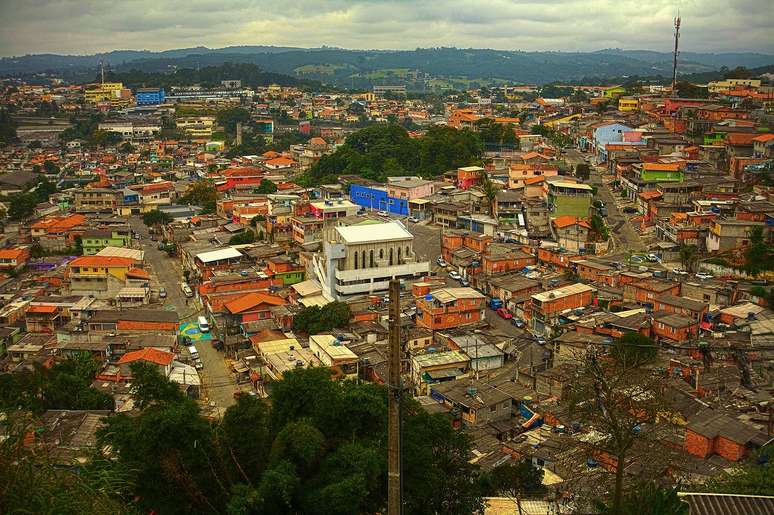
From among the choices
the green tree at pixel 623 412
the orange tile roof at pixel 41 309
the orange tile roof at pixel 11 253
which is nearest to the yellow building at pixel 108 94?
the orange tile roof at pixel 11 253

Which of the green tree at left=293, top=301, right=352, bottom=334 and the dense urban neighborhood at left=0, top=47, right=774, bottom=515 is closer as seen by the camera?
the dense urban neighborhood at left=0, top=47, right=774, bottom=515

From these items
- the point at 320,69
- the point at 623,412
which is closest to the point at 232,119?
the point at 623,412

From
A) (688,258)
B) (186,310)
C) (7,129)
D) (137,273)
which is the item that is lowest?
(186,310)

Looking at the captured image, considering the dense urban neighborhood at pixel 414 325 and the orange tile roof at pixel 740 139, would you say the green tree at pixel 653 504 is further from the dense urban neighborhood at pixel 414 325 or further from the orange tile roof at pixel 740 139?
the orange tile roof at pixel 740 139

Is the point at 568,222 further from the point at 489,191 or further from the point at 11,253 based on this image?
the point at 11,253

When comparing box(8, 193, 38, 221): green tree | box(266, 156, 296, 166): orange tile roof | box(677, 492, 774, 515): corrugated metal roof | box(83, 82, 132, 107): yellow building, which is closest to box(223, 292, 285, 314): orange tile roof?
box(677, 492, 774, 515): corrugated metal roof

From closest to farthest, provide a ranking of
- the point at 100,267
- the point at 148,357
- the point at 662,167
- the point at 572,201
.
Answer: the point at 148,357
the point at 100,267
the point at 572,201
the point at 662,167

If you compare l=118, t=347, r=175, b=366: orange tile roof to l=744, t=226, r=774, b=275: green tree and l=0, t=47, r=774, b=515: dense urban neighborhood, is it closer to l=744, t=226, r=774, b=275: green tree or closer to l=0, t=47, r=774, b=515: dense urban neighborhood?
l=0, t=47, r=774, b=515: dense urban neighborhood
